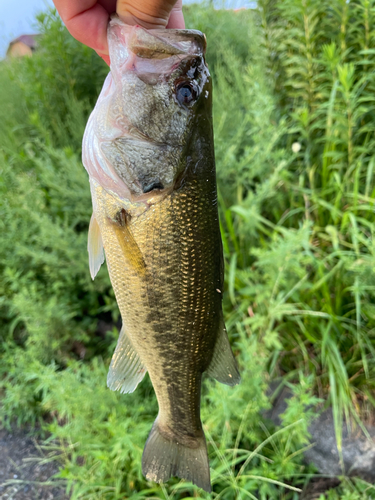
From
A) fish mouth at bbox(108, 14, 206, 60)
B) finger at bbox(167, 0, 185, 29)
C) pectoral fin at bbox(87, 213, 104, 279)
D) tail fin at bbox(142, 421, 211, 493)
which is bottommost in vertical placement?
tail fin at bbox(142, 421, 211, 493)

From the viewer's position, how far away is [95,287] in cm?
212

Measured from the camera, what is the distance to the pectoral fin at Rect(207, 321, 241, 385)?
1050 millimetres

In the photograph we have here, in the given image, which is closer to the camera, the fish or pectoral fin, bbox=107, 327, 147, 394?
the fish

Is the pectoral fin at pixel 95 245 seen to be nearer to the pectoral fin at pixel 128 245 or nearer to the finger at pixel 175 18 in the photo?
the pectoral fin at pixel 128 245

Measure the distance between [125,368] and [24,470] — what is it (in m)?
1.41

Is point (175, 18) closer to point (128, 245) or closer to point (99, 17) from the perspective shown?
point (99, 17)

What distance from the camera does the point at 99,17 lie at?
39.1 inches

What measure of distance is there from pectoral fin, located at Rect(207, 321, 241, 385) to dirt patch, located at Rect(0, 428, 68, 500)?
1.35 meters

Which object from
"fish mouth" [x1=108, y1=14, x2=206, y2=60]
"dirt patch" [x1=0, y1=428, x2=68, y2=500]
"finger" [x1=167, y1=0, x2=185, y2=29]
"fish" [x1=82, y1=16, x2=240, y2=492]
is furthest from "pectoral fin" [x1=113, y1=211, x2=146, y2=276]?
"dirt patch" [x1=0, y1=428, x2=68, y2=500]

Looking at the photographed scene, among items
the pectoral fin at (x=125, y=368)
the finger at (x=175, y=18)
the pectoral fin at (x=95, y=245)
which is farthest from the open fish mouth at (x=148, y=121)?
the pectoral fin at (x=125, y=368)

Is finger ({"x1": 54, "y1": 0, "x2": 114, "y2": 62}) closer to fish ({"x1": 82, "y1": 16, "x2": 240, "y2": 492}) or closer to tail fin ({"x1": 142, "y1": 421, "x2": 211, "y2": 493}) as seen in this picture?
fish ({"x1": 82, "y1": 16, "x2": 240, "y2": 492})

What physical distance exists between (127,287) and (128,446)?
87 cm

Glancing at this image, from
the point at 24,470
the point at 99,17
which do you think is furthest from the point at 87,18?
the point at 24,470

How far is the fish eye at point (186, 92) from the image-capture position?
858mm
